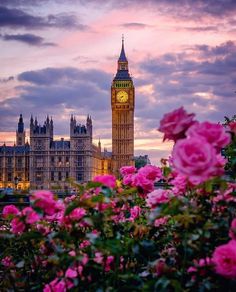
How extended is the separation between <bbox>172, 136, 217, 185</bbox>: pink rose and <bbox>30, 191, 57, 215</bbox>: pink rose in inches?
24.9

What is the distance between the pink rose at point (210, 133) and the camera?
181 centimetres

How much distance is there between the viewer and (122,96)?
314 ft

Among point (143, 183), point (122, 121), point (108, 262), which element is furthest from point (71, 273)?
point (122, 121)

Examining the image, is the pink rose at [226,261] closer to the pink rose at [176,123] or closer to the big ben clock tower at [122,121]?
the pink rose at [176,123]

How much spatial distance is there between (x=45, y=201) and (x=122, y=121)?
91.5 metres

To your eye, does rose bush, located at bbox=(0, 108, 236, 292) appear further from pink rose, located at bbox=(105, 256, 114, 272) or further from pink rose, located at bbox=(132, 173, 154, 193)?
pink rose, located at bbox=(132, 173, 154, 193)

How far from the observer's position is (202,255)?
204 centimetres

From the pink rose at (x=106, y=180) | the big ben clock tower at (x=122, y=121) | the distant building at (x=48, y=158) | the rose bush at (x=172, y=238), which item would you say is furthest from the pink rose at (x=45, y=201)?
the big ben clock tower at (x=122, y=121)

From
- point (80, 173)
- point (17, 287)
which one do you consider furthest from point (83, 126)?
point (17, 287)

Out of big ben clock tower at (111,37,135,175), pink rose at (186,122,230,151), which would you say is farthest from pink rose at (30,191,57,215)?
big ben clock tower at (111,37,135,175)

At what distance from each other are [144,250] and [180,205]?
370mm

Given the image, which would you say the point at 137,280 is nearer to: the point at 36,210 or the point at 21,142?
the point at 36,210

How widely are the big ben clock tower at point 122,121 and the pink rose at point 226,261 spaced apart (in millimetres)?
87634

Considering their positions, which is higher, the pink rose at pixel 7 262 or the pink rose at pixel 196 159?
the pink rose at pixel 196 159
